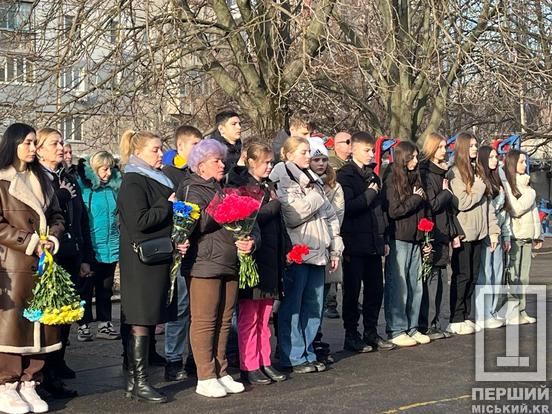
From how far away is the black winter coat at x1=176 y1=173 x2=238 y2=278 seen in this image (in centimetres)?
807

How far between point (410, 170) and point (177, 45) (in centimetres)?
Answer: 635

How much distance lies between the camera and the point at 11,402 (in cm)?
742

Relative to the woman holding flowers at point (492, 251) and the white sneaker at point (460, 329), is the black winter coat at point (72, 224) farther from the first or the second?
the woman holding flowers at point (492, 251)

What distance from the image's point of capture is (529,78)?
16.9m

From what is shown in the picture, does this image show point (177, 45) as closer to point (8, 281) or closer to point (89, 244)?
point (89, 244)

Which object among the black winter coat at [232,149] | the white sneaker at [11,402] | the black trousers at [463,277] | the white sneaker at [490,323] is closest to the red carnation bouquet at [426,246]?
the black trousers at [463,277]

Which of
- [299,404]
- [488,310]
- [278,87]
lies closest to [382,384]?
[299,404]

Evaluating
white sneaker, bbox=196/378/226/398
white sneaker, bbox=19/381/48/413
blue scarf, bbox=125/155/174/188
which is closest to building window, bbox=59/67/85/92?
blue scarf, bbox=125/155/174/188

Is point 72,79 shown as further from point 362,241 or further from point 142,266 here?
point 142,266

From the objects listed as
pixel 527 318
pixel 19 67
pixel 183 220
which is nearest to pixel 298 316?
pixel 183 220

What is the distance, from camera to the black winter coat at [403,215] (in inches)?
412

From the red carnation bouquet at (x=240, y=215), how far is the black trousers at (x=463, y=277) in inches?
152

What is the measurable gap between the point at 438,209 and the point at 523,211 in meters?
1.99

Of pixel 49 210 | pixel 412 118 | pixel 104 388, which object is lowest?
pixel 104 388
